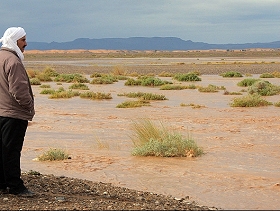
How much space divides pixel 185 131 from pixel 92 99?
977 centimetres

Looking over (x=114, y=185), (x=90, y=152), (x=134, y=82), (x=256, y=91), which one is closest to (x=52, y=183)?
(x=114, y=185)

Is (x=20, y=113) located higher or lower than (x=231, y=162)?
higher

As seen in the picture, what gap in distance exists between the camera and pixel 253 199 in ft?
24.6

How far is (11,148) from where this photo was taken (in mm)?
6668

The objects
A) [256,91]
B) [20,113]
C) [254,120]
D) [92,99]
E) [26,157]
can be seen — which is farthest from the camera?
[256,91]

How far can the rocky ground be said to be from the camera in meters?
6.21

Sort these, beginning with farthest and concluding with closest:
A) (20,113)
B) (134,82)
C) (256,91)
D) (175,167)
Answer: (134,82)
(256,91)
(175,167)
(20,113)

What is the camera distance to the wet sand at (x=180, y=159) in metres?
8.21

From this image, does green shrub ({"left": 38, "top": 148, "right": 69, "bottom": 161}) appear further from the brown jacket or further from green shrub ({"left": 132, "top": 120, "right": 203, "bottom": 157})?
the brown jacket

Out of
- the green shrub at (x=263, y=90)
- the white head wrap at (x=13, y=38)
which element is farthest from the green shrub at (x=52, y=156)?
the green shrub at (x=263, y=90)

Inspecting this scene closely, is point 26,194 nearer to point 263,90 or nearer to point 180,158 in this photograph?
point 180,158

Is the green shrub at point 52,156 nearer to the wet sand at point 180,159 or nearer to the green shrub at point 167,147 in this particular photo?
the wet sand at point 180,159

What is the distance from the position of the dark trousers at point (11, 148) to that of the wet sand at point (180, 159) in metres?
2.13

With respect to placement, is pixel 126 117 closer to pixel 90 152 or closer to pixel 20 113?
pixel 90 152
